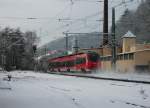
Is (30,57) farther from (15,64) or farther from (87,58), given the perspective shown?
(87,58)

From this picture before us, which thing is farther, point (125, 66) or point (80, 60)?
point (80, 60)

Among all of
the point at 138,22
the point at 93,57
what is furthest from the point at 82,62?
the point at 138,22

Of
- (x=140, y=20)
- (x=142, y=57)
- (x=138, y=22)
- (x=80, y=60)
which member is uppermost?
(x=140, y=20)

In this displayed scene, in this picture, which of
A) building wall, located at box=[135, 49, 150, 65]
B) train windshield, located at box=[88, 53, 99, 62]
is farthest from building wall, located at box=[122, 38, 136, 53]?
train windshield, located at box=[88, 53, 99, 62]

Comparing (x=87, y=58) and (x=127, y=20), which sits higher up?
(x=127, y=20)

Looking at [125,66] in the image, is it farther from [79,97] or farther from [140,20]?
[79,97]

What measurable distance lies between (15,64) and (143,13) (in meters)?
59.7

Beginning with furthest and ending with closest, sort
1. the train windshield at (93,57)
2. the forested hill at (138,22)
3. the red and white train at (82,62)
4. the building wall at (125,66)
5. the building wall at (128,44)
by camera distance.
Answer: the forested hill at (138,22), the building wall at (128,44), the train windshield at (93,57), the red and white train at (82,62), the building wall at (125,66)

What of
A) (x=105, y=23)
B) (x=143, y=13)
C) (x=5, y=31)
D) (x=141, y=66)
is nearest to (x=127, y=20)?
(x=143, y=13)

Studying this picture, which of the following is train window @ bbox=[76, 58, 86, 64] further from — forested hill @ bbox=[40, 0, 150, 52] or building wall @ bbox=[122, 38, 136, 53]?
forested hill @ bbox=[40, 0, 150, 52]

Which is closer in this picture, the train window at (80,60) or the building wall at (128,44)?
the train window at (80,60)

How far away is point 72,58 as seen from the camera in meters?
67.9

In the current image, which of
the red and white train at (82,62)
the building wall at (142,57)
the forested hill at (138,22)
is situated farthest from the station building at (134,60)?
the forested hill at (138,22)

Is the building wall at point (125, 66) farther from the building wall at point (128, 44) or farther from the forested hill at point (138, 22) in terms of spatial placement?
the forested hill at point (138, 22)
